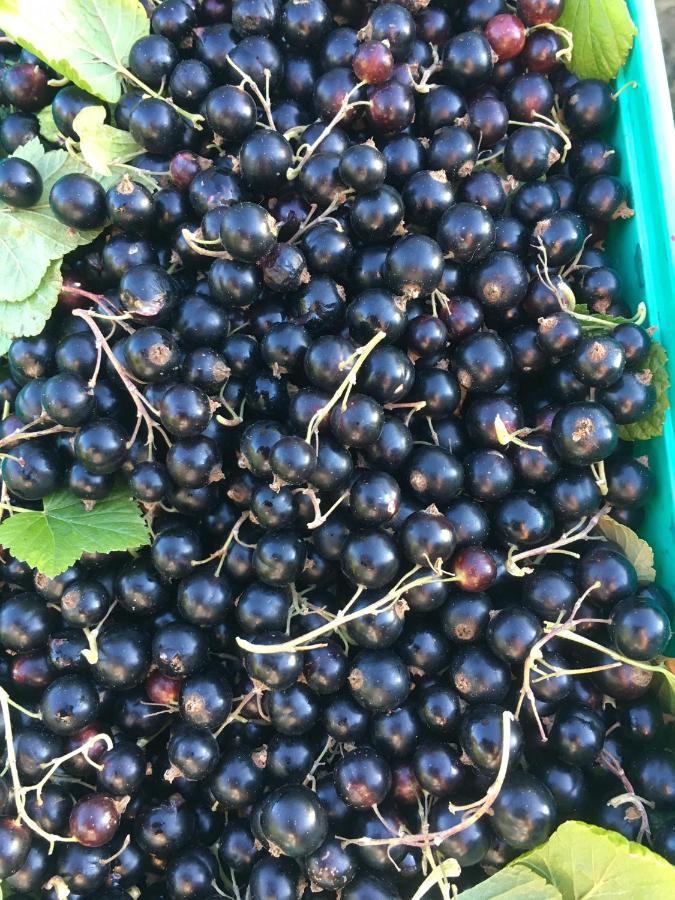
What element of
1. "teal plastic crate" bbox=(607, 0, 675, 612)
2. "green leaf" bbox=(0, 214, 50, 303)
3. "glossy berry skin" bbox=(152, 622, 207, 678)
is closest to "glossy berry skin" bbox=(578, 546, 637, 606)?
"teal plastic crate" bbox=(607, 0, 675, 612)

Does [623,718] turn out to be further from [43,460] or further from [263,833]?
[43,460]

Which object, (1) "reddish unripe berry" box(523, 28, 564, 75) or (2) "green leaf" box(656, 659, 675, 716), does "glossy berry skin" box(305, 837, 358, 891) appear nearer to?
(2) "green leaf" box(656, 659, 675, 716)

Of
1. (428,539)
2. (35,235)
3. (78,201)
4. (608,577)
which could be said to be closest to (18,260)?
(35,235)

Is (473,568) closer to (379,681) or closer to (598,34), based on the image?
(379,681)

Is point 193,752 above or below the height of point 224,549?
below

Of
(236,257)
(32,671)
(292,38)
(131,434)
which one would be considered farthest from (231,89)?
(32,671)

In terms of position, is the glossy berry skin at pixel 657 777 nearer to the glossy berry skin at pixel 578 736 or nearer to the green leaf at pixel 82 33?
the glossy berry skin at pixel 578 736
